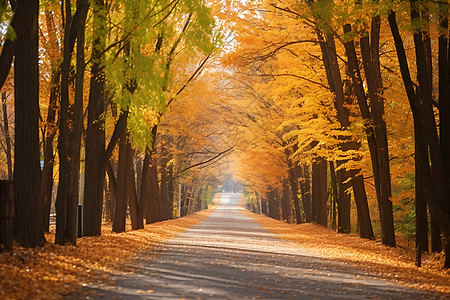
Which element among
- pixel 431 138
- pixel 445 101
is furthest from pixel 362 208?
pixel 445 101

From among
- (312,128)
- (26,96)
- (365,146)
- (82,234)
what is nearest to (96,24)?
(26,96)

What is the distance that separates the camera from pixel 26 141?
13133 millimetres

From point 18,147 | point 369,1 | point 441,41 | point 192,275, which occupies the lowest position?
point 192,275

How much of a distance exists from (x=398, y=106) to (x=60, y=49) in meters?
11.7

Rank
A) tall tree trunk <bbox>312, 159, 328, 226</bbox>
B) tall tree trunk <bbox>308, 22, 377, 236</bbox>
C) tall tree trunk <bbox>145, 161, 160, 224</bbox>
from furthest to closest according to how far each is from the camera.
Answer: tall tree trunk <bbox>145, 161, 160, 224</bbox> < tall tree trunk <bbox>312, 159, 328, 226</bbox> < tall tree trunk <bbox>308, 22, 377, 236</bbox>

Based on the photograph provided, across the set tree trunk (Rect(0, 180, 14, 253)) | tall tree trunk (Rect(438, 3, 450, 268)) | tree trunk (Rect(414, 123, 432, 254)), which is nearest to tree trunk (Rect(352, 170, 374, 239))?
tree trunk (Rect(414, 123, 432, 254))

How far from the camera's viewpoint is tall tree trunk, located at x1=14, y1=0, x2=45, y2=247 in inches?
514

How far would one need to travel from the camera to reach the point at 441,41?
42.7 ft

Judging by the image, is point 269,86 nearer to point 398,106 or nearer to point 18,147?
point 398,106

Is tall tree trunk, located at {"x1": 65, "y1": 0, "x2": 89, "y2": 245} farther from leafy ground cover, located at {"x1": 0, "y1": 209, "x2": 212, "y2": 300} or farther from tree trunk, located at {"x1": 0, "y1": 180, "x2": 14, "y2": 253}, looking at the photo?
tree trunk, located at {"x1": 0, "y1": 180, "x2": 14, "y2": 253}

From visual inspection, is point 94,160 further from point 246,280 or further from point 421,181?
point 421,181

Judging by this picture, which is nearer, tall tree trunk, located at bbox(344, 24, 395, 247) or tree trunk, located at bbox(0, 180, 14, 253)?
tree trunk, located at bbox(0, 180, 14, 253)

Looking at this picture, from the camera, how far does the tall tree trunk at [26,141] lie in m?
13.1

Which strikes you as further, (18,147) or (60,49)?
(60,49)
